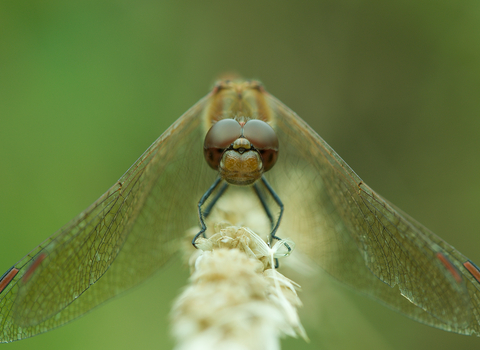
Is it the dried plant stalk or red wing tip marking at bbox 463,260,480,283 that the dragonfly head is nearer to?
the dried plant stalk

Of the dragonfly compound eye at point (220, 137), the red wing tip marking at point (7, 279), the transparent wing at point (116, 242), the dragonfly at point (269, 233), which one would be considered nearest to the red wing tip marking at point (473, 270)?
the dragonfly at point (269, 233)

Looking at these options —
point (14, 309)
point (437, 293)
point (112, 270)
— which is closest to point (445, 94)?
point (437, 293)

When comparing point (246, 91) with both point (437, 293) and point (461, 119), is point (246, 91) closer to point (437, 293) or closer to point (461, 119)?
point (437, 293)

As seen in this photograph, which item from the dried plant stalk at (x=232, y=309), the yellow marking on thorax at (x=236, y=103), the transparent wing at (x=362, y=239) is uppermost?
the yellow marking on thorax at (x=236, y=103)

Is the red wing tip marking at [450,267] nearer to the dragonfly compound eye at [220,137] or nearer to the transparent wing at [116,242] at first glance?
the dragonfly compound eye at [220,137]

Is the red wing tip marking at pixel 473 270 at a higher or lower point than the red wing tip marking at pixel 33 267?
lower

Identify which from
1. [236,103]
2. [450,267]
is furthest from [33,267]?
[450,267]

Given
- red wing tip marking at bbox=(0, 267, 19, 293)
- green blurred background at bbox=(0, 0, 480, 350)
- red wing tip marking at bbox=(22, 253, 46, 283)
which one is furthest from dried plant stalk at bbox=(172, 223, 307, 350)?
green blurred background at bbox=(0, 0, 480, 350)

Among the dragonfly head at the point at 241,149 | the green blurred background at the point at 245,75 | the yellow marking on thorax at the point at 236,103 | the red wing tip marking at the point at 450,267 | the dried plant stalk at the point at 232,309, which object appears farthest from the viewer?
the green blurred background at the point at 245,75
